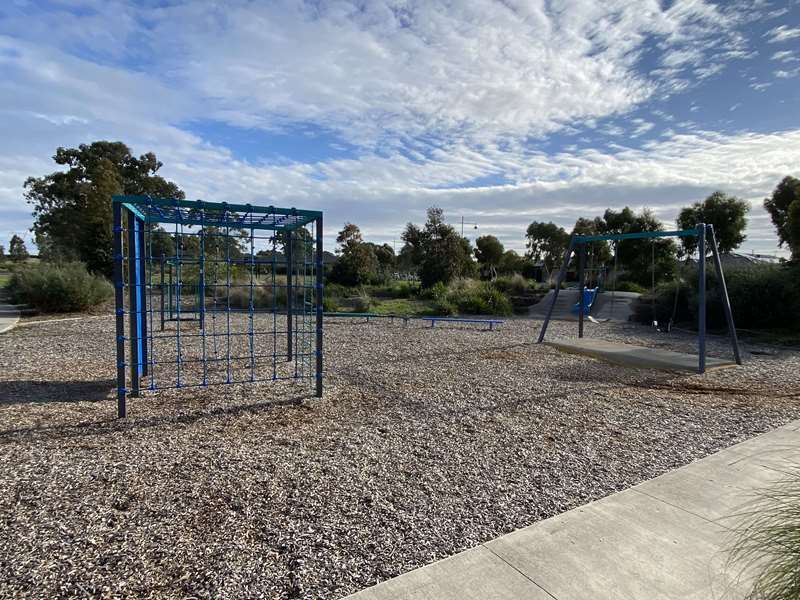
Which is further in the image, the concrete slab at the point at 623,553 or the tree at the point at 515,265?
the tree at the point at 515,265

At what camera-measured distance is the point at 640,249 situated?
82.2 ft

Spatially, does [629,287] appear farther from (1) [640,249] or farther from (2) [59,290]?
(2) [59,290]

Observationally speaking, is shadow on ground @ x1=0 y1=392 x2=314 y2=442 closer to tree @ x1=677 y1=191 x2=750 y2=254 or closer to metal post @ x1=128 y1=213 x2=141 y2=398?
metal post @ x1=128 y1=213 x2=141 y2=398

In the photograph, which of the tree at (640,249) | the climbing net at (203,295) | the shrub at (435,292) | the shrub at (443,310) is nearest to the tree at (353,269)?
the shrub at (435,292)

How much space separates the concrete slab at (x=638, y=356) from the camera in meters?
7.64

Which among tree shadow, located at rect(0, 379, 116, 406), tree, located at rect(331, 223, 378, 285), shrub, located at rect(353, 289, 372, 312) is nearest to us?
tree shadow, located at rect(0, 379, 116, 406)

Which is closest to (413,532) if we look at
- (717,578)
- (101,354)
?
(717,578)

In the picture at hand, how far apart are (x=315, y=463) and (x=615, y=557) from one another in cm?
213

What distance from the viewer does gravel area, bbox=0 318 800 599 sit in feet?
7.88

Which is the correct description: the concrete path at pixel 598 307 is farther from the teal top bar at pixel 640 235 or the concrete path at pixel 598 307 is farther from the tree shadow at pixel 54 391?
the tree shadow at pixel 54 391

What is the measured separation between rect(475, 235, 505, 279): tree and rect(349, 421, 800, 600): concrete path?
36999 mm

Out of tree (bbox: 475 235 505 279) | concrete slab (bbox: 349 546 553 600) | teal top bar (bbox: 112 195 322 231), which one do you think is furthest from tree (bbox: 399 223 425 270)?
concrete slab (bbox: 349 546 553 600)

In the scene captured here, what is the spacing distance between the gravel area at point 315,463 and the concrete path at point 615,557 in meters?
0.17

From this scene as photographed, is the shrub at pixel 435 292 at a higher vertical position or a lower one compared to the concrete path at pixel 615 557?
higher
